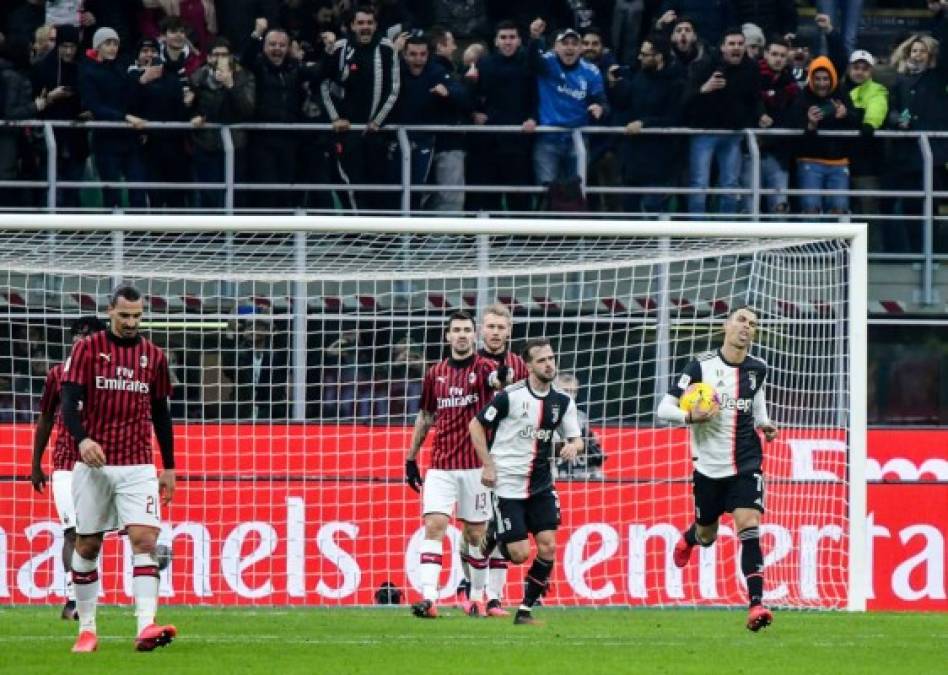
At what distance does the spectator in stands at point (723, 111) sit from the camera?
61.5 ft

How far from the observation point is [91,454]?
35.1 ft

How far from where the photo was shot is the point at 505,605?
16.2m

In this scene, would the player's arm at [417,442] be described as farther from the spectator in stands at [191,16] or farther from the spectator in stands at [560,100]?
the spectator in stands at [191,16]

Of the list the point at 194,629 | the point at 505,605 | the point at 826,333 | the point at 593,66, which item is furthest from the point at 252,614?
the point at 593,66

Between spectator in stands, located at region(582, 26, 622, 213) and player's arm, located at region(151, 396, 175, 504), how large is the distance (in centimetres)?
856

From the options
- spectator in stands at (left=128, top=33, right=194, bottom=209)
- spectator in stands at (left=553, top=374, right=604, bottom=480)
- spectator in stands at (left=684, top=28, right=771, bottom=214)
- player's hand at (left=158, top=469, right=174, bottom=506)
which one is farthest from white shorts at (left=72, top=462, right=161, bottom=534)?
spectator in stands at (left=684, top=28, right=771, bottom=214)

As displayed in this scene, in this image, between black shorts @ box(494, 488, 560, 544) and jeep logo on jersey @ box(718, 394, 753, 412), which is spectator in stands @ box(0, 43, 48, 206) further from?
jeep logo on jersey @ box(718, 394, 753, 412)

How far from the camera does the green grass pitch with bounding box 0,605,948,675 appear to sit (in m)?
10.2

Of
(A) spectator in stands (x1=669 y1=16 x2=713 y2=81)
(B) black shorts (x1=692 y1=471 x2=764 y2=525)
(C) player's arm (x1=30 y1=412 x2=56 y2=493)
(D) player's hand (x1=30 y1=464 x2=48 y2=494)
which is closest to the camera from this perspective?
(C) player's arm (x1=30 y1=412 x2=56 y2=493)

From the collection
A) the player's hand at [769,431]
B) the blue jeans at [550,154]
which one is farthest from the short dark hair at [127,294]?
the blue jeans at [550,154]

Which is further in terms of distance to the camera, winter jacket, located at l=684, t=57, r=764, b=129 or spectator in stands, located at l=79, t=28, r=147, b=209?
winter jacket, located at l=684, t=57, r=764, b=129

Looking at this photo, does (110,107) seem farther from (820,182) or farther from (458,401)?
(820,182)

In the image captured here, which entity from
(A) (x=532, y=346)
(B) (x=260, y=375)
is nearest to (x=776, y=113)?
(B) (x=260, y=375)

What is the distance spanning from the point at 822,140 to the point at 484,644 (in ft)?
29.7
